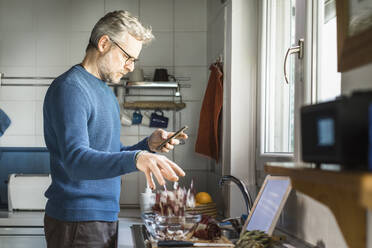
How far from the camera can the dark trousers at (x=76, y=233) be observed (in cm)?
175

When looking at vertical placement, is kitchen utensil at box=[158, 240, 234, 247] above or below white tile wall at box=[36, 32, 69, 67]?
below

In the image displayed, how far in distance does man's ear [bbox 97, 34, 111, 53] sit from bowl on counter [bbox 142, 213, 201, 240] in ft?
2.03

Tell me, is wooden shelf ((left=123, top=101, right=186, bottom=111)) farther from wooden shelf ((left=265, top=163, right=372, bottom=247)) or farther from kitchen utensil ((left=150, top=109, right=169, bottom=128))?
wooden shelf ((left=265, top=163, right=372, bottom=247))

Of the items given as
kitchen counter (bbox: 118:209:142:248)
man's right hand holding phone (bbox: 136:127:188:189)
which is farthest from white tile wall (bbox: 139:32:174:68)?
man's right hand holding phone (bbox: 136:127:188:189)

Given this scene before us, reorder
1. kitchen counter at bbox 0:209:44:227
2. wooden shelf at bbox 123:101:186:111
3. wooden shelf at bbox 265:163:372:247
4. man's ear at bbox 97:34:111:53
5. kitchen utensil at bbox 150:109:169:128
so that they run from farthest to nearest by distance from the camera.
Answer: kitchen utensil at bbox 150:109:169:128 → wooden shelf at bbox 123:101:186:111 → kitchen counter at bbox 0:209:44:227 → man's ear at bbox 97:34:111:53 → wooden shelf at bbox 265:163:372:247

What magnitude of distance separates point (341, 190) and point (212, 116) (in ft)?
7.72

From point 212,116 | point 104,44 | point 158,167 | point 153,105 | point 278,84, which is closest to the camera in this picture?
point 158,167

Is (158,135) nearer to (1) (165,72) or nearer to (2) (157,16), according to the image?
(1) (165,72)

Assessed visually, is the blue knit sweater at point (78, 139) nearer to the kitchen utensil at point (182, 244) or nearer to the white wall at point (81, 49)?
the kitchen utensil at point (182, 244)

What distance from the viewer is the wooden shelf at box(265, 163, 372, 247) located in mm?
538

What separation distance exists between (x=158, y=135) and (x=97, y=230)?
0.41m

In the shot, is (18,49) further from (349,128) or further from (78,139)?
(349,128)

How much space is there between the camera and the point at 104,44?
1.82 m

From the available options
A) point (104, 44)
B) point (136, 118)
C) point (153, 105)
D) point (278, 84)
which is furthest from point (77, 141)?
point (136, 118)
